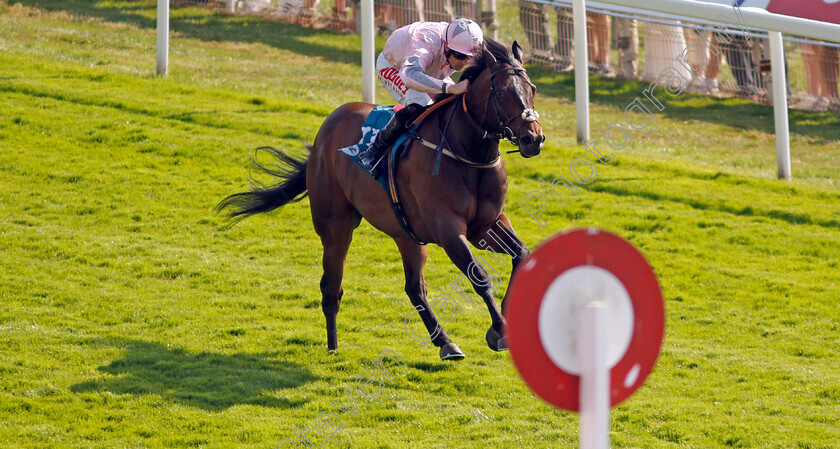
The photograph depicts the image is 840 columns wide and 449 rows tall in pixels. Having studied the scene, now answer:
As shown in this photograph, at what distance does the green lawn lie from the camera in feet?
18.0

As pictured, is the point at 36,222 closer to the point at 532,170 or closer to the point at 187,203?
the point at 187,203

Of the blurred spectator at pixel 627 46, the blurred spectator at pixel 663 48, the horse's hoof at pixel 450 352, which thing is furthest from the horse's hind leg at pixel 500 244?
the blurred spectator at pixel 627 46

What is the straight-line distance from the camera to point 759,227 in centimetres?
980

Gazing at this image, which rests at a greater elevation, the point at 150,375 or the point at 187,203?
the point at 187,203

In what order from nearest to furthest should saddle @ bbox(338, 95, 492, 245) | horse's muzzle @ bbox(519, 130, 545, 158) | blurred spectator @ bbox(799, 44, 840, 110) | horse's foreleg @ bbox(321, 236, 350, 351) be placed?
horse's muzzle @ bbox(519, 130, 545, 158) < saddle @ bbox(338, 95, 492, 245) < horse's foreleg @ bbox(321, 236, 350, 351) < blurred spectator @ bbox(799, 44, 840, 110)

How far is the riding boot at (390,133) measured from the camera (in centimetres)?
604

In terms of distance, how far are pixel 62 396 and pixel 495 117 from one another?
2998 millimetres

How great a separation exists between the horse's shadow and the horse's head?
207 cm

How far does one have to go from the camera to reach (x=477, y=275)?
536 centimetres

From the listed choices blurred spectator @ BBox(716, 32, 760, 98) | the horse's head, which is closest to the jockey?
the horse's head

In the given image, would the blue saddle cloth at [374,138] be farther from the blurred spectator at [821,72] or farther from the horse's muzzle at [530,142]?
the blurred spectator at [821,72]

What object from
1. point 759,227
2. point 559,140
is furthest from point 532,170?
point 759,227

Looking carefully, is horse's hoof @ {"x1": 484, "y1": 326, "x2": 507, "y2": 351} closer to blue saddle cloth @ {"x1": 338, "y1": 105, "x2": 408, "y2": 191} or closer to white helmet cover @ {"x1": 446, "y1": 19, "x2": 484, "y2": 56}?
blue saddle cloth @ {"x1": 338, "y1": 105, "x2": 408, "y2": 191}

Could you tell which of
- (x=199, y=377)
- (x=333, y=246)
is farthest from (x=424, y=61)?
(x=199, y=377)
